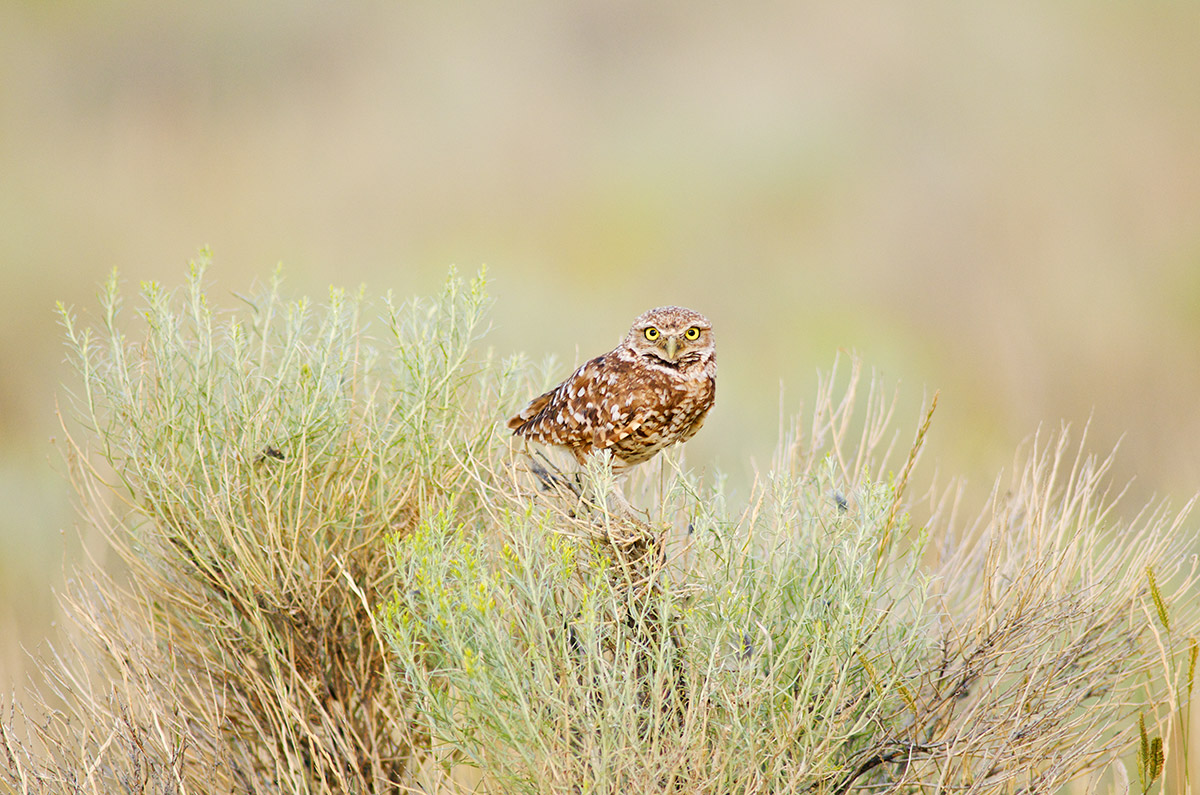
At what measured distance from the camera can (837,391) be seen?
527cm

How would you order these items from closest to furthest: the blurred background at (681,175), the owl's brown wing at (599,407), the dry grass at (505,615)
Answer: the dry grass at (505,615) < the owl's brown wing at (599,407) < the blurred background at (681,175)

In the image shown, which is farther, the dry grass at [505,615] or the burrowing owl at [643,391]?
the burrowing owl at [643,391]

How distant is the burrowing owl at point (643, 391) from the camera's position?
176 cm

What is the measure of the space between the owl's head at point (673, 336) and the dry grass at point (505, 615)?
0.27m

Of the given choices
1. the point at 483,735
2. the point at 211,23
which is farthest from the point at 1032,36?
the point at 483,735

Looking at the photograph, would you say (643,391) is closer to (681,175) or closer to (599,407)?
(599,407)

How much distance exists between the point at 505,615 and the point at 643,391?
531mm

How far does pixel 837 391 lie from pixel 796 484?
3.77 m

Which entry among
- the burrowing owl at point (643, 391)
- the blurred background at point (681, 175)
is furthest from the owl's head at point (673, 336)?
the blurred background at point (681, 175)

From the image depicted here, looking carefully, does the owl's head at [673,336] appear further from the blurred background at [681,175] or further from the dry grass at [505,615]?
the blurred background at [681,175]

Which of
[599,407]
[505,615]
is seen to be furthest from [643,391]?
[505,615]

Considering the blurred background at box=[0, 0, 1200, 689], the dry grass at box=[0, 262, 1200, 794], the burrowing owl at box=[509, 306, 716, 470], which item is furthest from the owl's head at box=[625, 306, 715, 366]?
the blurred background at box=[0, 0, 1200, 689]

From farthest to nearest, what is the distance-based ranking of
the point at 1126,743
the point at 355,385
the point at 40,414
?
the point at 40,414, the point at 355,385, the point at 1126,743

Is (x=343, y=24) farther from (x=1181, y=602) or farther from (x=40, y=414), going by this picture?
(x=1181, y=602)
